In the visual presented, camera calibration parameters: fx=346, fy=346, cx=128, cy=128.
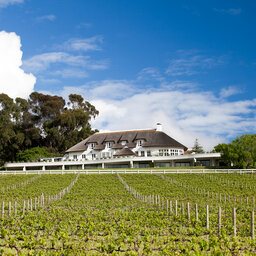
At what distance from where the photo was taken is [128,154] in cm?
6069

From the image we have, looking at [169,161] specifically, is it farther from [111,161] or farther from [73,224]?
[73,224]

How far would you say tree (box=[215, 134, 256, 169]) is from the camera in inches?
1871

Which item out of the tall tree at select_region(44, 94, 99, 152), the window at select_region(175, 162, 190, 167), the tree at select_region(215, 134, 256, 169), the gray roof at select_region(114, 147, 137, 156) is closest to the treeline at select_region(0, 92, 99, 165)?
the tall tree at select_region(44, 94, 99, 152)

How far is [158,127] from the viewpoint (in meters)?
67.9

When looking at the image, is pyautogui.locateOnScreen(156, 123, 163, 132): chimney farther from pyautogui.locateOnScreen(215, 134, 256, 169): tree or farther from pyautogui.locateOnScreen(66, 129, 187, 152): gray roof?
pyautogui.locateOnScreen(215, 134, 256, 169): tree

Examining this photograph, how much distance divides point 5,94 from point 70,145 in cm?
1695

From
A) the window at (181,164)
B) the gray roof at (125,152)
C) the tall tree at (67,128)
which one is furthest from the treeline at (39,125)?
the window at (181,164)

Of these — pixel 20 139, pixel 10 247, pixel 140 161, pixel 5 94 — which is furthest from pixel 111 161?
pixel 10 247

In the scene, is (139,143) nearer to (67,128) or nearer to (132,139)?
(132,139)

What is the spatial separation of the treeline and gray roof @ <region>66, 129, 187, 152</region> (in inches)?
235

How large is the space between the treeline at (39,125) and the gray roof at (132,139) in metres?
5.97

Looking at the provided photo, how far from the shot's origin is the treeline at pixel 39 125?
70.4 metres

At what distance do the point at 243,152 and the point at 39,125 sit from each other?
45124mm

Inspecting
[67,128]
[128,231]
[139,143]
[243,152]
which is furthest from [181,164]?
[128,231]
